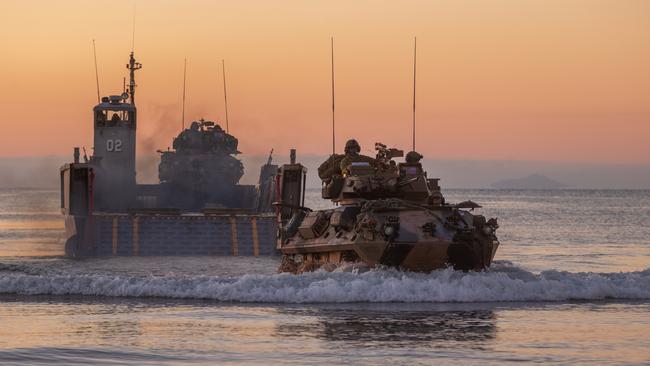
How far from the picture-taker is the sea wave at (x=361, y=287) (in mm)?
28750

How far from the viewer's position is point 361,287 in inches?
1136

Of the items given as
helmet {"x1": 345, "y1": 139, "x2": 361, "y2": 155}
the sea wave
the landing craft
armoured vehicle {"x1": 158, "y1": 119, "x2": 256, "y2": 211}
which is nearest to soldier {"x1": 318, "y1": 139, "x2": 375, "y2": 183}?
helmet {"x1": 345, "y1": 139, "x2": 361, "y2": 155}

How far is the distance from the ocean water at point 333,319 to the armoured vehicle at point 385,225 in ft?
1.55

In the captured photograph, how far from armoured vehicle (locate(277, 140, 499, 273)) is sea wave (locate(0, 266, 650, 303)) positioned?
0.46 m

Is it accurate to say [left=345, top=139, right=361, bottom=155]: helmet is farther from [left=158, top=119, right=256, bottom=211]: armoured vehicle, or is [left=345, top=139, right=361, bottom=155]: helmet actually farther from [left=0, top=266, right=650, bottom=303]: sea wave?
[left=158, top=119, right=256, bottom=211]: armoured vehicle

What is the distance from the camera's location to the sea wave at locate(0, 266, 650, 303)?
2875 centimetres

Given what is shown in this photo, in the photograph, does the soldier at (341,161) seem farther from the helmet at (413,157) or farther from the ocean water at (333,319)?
the ocean water at (333,319)

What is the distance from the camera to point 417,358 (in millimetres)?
20250

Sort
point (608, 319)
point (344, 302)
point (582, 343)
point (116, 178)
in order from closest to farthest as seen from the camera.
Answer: point (582, 343) → point (608, 319) → point (344, 302) → point (116, 178)

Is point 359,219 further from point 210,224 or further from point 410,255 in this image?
point 210,224

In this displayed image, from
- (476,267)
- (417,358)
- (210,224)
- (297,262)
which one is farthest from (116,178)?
(417,358)

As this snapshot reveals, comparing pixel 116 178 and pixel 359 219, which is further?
pixel 116 178

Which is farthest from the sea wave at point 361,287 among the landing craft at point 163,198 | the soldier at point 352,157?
the landing craft at point 163,198

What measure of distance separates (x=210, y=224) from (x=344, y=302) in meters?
24.6
